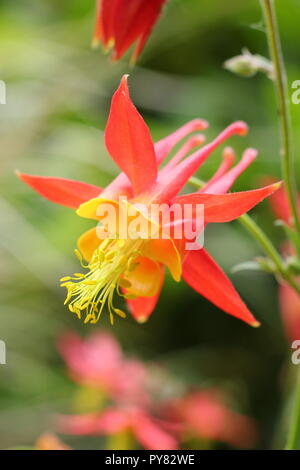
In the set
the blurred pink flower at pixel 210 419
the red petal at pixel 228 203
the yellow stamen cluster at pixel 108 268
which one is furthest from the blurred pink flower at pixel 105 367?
the red petal at pixel 228 203

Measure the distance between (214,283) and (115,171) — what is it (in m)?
1.06

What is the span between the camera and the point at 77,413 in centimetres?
165

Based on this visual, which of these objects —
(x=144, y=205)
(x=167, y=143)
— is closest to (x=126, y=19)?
(x=167, y=143)

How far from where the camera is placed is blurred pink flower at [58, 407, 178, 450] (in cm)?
116

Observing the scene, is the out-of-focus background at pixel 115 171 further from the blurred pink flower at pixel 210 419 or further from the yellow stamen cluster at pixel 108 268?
the yellow stamen cluster at pixel 108 268

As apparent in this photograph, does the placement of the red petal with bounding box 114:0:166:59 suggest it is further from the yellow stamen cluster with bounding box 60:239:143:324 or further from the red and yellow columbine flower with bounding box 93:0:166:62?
the yellow stamen cluster with bounding box 60:239:143:324

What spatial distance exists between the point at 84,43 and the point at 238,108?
55 centimetres

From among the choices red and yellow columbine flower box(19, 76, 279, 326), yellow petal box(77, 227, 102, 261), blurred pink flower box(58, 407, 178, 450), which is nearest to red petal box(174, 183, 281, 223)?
→ red and yellow columbine flower box(19, 76, 279, 326)

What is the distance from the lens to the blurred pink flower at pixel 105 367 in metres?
1.51

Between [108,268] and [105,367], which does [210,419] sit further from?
[108,268]

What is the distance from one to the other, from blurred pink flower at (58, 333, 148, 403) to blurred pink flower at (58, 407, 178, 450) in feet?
0.50

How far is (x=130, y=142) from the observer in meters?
0.72

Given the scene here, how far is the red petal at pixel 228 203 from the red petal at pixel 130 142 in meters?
0.07
